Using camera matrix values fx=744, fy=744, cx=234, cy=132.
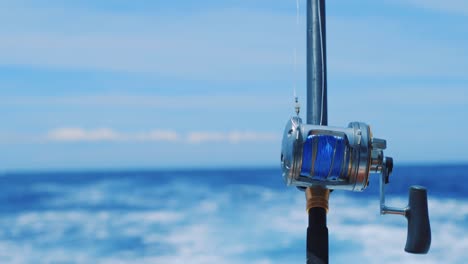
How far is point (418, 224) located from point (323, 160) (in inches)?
8.6

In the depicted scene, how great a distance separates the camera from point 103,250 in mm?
10078

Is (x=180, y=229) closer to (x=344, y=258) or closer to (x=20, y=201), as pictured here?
(x=344, y=258)

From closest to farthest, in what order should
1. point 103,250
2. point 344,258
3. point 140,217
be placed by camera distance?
point 344,258 < point 103,250 < point 140,217

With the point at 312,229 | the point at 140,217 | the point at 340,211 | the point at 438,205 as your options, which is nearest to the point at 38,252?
the point at 140,217

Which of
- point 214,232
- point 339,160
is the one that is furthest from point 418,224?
point 214,232

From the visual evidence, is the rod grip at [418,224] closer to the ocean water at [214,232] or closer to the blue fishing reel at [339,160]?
the blue fishing reel at [339,160]

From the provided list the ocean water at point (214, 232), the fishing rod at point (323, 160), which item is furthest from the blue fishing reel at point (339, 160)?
the ocean water at point (214, 232)

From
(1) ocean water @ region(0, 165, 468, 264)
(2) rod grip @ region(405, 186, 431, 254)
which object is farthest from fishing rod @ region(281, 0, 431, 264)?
(1) ocean water @ region(0, 165, 468, 264)

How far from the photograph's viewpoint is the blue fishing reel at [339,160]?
1465 mm

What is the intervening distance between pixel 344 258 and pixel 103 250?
3.26 meters

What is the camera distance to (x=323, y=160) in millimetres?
1475

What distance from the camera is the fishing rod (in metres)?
1.47

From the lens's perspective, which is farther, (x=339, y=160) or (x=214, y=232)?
(x=214, y=232)

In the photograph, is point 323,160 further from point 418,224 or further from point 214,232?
point 214,232
